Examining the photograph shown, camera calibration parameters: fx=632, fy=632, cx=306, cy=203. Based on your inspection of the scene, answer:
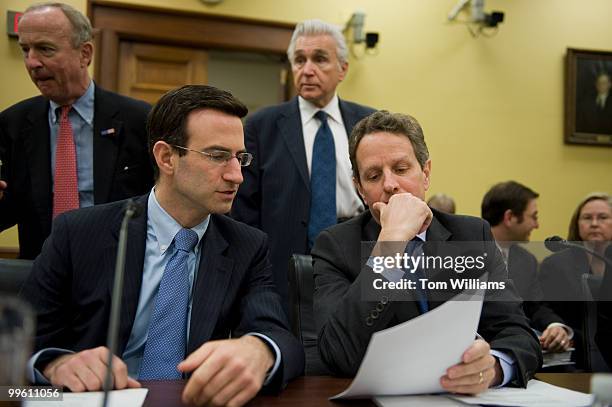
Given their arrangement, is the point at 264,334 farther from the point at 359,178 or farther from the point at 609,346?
the point at 609,346

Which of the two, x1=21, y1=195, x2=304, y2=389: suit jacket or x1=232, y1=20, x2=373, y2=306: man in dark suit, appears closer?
x1=21, y1=195, x2=304, y2=389: suit jacket

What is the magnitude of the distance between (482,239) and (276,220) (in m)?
1.18

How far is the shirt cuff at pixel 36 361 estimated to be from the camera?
1313mm

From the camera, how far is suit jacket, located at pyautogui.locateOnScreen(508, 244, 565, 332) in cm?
304

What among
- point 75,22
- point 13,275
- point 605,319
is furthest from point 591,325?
point 75,22

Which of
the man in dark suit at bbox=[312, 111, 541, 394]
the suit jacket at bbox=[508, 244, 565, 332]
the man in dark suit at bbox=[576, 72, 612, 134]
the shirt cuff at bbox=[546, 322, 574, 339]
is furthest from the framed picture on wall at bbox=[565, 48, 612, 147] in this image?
Result: the man in dark suit at bbox=[312, 111, 541, 394]

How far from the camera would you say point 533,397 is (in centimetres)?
126

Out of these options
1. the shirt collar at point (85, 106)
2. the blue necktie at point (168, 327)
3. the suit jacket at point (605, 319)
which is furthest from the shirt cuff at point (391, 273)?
the shirt collar at point (85, 106)

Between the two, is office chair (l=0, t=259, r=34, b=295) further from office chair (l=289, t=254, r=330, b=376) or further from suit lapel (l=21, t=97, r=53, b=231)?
suit lapel (l=21, t=97, r=53, b=231)

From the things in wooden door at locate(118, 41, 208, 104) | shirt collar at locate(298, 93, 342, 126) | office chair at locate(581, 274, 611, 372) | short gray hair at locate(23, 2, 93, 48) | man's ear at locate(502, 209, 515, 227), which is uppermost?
wooden door at locate(118, 41, 208, 104)

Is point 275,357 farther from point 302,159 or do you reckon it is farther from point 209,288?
point 302,159

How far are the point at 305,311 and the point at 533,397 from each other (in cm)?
69

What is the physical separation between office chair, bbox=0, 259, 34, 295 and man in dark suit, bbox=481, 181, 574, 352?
5.19 feet

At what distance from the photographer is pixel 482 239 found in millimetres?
1801
